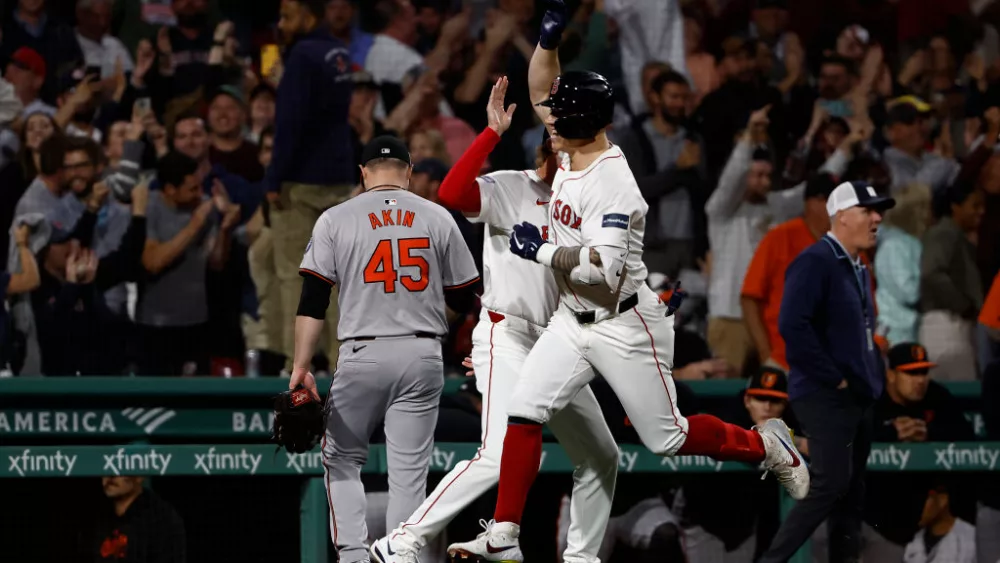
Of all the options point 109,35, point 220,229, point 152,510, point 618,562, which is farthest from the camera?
point 109,35

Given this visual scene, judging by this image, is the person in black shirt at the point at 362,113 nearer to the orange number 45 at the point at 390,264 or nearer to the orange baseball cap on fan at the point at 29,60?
the orange baseball cap on fan at the point at 29,60

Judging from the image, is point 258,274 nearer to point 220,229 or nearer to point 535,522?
point 220,229

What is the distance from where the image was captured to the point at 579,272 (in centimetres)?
390

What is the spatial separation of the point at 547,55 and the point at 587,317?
37.8 inches

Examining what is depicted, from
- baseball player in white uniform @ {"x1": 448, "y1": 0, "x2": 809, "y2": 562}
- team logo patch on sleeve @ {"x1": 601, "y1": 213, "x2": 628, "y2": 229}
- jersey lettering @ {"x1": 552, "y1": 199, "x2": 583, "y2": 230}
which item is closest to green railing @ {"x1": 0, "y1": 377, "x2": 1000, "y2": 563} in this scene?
baseball player in white uniform @ {"x1": 448, "y1": 0, "x2": 809, "y2": 562}

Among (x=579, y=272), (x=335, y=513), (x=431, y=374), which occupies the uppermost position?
(x=579, y=272)

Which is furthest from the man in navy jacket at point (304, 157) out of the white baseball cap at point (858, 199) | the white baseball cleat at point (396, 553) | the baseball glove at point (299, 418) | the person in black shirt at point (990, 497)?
the person in black shirt at point (990, 497)

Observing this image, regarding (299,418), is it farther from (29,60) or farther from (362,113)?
(29,60)

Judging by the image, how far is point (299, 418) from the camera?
4.47 m

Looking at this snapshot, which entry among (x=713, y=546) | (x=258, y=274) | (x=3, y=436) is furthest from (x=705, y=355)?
A: (x=3, y=436)

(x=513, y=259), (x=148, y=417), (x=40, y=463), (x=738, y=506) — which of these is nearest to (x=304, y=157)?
(x=148, y=417)

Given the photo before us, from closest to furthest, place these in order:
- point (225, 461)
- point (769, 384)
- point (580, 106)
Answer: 1. point (580, 106)
2. point (225, 461)
3. point (769, 384)

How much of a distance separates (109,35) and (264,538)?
2.92 metres

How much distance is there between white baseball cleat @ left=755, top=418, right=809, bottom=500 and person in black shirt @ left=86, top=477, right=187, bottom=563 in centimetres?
224
